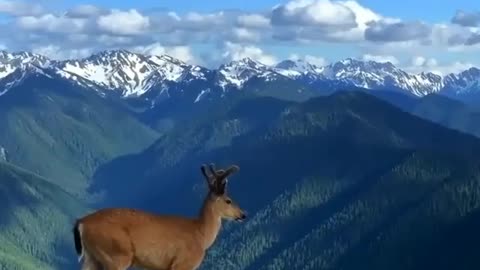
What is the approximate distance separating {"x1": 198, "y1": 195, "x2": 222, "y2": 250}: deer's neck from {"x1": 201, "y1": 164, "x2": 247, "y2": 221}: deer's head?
11cm

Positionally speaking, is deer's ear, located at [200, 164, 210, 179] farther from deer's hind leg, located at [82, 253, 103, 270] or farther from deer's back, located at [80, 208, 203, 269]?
deer's hind leg, located at [82, 253, 103, 270]

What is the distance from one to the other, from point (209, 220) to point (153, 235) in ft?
7.42

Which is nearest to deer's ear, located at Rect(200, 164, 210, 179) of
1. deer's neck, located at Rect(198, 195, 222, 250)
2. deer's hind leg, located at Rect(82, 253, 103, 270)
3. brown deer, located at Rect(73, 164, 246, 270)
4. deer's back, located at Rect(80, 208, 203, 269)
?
brown deer, located at Rect(73, 164, 246, 270)

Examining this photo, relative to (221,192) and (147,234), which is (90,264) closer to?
(147,234)

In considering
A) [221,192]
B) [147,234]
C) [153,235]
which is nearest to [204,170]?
[221,192]

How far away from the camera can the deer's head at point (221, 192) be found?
76.9 feet

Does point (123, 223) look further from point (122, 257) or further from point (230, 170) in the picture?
point (230, 170)

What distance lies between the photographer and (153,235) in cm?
2286

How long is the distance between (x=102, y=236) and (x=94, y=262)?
0.81 metres

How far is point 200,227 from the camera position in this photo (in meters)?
24.5

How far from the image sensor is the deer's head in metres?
23.4

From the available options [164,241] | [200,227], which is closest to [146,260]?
[164,241]

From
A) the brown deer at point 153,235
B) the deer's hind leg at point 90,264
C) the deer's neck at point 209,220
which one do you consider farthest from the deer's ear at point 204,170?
the deer's hind leg at point 90,264

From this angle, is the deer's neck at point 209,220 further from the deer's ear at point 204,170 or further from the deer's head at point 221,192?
the deer's ear at point 204,170
